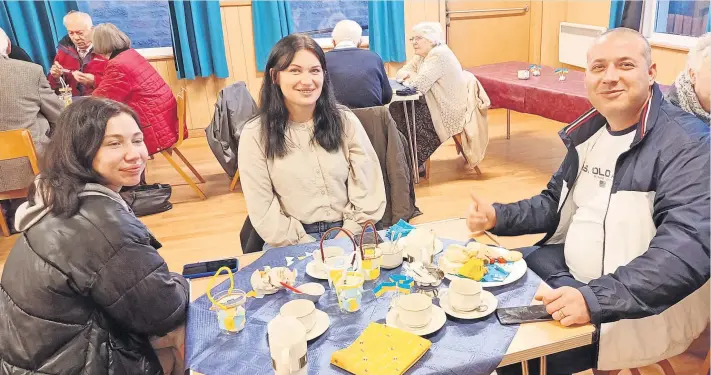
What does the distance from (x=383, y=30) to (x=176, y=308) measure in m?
4.94

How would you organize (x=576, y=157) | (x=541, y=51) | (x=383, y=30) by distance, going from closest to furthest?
1. (x=576, y=157)
2. (x=383, y=30)
3. (x=541, y=51)

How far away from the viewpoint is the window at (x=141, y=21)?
5668mm

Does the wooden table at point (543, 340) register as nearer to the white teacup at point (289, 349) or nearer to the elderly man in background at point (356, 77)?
the white teacup at point (289, 349)

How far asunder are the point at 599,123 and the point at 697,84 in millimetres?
284

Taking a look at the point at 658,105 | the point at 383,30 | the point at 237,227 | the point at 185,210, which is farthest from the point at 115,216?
the point at 383,30

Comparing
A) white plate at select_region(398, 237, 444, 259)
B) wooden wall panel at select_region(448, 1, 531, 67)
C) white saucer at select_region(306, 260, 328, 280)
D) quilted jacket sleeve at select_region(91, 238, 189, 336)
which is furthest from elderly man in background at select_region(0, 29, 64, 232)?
wooden wall panel at select_region(448, 1, 531, 67)

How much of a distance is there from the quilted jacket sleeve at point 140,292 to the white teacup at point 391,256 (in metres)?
0.54

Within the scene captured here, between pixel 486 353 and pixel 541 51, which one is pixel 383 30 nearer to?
pixel 541 51

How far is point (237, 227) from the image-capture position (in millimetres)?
3646

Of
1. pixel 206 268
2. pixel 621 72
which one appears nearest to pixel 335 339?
pixel 206 268

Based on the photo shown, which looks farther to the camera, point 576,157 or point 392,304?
point 576,157

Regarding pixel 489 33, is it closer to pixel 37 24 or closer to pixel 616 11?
pixel 616 11

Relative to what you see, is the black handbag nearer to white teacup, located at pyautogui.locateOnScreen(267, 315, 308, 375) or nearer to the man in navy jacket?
the man in navy jacket

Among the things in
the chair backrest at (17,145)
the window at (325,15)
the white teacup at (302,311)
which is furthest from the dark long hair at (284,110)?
the window at (325,15)
